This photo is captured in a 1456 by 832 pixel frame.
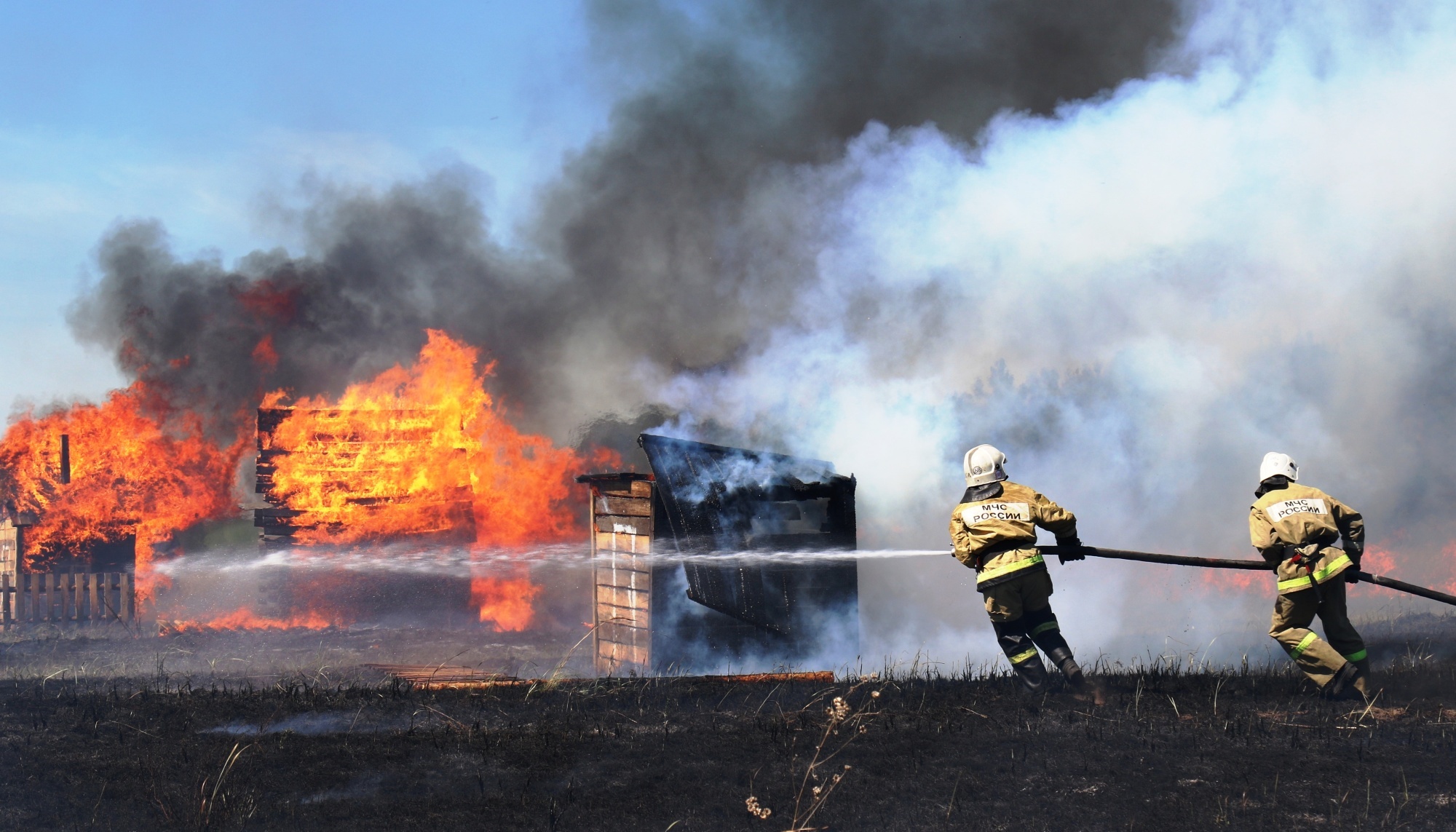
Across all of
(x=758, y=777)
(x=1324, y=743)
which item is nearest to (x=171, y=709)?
(x=758, y=777)

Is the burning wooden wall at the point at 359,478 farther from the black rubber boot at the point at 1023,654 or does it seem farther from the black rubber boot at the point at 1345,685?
the black rubber boot at the point at 1345,685

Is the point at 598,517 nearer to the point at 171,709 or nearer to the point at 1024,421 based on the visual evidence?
the point at 171,709

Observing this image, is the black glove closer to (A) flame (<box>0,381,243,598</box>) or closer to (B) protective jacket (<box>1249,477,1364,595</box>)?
(B) protective jacket (<box>1249,477,1364,595</box>)

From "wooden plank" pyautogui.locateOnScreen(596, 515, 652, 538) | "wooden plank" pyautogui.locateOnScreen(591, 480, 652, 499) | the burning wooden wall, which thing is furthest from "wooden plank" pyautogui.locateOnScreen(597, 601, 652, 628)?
the burning wooden wall

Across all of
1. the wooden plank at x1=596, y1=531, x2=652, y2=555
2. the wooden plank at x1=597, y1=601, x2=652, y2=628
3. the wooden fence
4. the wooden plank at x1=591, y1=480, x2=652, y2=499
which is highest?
the wooden plank at x1=591, y1=480, x2=652, y2=499

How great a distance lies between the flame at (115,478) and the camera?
63.1ft

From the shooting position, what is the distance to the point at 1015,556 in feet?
22.9

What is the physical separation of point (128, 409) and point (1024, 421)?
18.6m

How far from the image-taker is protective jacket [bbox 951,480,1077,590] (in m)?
6.98

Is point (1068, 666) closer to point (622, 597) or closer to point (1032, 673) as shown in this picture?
point (1032, 673)

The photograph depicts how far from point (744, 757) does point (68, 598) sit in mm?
17522

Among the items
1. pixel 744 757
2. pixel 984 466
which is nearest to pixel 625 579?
pixel 984 466

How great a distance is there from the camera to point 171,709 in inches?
265

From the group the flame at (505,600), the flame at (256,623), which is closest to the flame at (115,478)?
the flame at (256,623)
